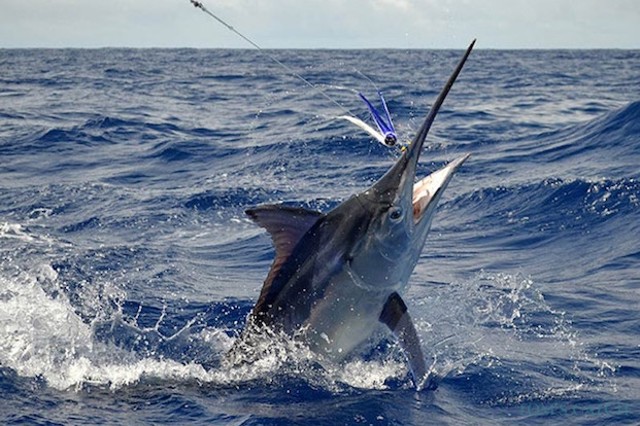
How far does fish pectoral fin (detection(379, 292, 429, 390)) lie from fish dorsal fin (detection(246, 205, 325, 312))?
2.52 ft

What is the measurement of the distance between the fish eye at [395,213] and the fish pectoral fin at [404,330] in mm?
533

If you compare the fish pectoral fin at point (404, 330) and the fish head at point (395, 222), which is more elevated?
the fish head at point (395, 222)

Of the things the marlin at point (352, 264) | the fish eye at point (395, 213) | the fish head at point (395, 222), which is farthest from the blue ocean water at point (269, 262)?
the fish eye at point (395, 213)

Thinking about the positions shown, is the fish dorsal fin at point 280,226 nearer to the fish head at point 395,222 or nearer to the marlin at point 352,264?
the marlin at point 352,264

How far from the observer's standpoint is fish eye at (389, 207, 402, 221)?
5796mm

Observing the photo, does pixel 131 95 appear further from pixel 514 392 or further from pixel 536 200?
pixel 514 392

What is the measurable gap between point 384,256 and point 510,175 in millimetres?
9236

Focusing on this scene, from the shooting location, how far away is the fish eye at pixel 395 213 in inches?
228

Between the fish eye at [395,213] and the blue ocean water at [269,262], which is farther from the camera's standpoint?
the blue ocean water at [269,262]

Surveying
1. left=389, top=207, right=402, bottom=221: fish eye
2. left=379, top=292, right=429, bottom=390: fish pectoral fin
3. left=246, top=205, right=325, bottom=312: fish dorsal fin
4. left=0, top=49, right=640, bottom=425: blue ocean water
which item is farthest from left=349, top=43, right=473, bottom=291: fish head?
left=0, top=49, right=640, bottom=425: blue ocean water

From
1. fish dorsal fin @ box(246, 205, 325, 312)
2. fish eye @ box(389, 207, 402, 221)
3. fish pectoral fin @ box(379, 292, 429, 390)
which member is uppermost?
fish eye @ box(389, 207, 402, 221)

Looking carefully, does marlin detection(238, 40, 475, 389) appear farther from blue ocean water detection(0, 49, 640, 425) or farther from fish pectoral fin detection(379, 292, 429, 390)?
blue ocean water detection(0, 49, 640, 425)

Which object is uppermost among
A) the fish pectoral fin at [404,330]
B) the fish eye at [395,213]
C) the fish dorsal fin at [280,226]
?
the fish eye at [395,213]

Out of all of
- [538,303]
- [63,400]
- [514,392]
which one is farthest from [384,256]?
[538,303]
